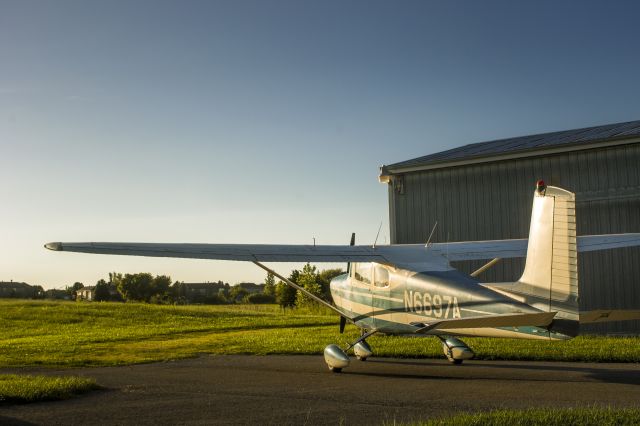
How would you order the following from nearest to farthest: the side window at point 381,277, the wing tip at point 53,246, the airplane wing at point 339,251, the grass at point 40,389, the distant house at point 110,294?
the grass at point 40,389 < the wing tip at point 53,246 < the airplane wing at point 339,251 < the side window at point 381,277 < the distant house at point 110,294

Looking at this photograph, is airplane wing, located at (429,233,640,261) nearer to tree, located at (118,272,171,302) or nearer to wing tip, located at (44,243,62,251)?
wing tip, located at (44,243,62,251)

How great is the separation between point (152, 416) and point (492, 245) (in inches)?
331

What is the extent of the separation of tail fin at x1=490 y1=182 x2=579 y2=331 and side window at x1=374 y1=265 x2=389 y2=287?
10.8ft

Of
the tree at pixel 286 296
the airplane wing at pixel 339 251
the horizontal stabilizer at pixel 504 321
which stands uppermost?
the airplane wing at pixel 339 251

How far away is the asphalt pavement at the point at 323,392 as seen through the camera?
777 cm

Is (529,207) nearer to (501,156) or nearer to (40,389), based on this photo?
(501,156)

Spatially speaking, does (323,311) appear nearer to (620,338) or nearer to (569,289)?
(620,338)

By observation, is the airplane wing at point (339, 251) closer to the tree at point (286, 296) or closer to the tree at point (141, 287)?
the tree at point (286, 296)

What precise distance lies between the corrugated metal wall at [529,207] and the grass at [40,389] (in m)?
10.5

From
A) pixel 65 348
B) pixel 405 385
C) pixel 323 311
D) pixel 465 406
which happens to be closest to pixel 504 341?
pixel 405 385

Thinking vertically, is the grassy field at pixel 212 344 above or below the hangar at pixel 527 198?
below

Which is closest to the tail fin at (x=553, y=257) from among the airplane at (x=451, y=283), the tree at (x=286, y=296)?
the airplane at (x=451, y=283)

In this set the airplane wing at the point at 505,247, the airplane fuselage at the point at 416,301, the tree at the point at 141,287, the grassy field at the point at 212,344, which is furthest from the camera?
the tree at the point at 141,287

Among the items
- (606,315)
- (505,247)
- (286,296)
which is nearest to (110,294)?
(286,296)
